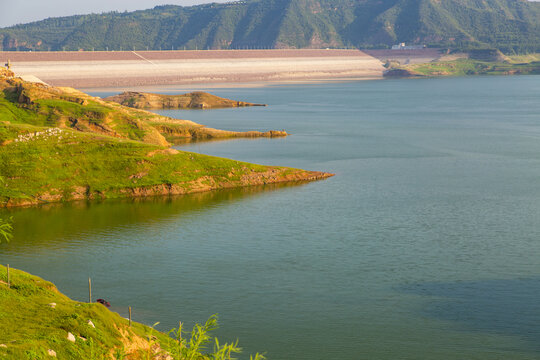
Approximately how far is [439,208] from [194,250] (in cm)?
3094

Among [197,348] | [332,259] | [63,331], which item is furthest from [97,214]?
[197,348]

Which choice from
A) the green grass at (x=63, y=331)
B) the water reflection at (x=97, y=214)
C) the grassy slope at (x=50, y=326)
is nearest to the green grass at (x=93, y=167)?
the water reflection at (x=97, y=214)

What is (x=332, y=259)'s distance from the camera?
189ft

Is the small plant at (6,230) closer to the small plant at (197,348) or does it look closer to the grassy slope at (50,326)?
the grassy slope at (50,326)

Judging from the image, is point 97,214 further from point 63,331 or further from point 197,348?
point 197,348

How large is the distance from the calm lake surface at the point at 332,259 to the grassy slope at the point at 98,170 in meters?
3.29

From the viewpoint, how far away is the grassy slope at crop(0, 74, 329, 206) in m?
81.6

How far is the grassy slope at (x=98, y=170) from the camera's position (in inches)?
3211

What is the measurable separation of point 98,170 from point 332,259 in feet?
131

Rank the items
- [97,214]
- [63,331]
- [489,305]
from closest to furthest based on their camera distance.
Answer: [63,331] → [489,305] → [97,214]

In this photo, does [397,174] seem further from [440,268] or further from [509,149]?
[440,268]

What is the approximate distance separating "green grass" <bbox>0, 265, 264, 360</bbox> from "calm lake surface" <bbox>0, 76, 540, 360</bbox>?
25.9ft

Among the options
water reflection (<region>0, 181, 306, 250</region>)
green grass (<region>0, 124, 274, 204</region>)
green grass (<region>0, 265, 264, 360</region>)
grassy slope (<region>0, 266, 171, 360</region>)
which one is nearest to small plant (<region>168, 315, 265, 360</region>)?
green grass (<region>0, 265, 264, 360</region>)

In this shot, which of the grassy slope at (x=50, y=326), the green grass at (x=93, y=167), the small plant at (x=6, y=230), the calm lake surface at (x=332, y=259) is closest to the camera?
the grassy slope at (x=50, y=326)
